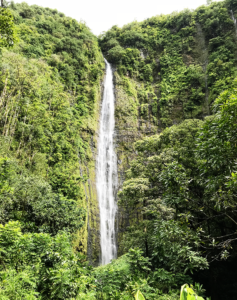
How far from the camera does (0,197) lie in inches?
271

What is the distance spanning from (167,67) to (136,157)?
21.9 meters

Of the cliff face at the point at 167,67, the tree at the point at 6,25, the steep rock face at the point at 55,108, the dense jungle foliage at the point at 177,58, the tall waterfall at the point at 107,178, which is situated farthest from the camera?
the dense jungle foliage at the point at 177,58

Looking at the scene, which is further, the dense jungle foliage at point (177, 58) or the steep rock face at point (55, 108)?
the dense jungle foliage at point (177, 58)

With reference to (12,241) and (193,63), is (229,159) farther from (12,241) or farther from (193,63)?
(193,63)

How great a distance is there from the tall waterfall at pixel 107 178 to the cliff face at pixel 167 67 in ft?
2.70

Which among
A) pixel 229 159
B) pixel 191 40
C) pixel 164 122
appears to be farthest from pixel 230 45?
pixel 229 159

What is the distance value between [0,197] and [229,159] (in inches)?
279

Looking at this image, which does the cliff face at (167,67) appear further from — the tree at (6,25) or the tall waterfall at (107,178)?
the tree at (6,25)

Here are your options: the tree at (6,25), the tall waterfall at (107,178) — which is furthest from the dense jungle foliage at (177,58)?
the tree at (6,25)

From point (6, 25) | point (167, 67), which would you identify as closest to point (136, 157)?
point (6, 25)

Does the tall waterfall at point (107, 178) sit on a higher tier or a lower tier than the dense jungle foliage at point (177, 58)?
lower

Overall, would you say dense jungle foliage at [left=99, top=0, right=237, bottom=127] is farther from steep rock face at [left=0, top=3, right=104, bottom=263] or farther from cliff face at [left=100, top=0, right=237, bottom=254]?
steep rock face at [left=0, top=3, right=104, bottom=263]

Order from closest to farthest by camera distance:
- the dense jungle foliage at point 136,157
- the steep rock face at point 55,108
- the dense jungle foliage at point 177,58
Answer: the dense jungle foliage at point 136,157, the steep rock face at point 55,108, the dense jungle foliage at point 177,58

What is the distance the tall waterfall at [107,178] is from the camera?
16158mm
